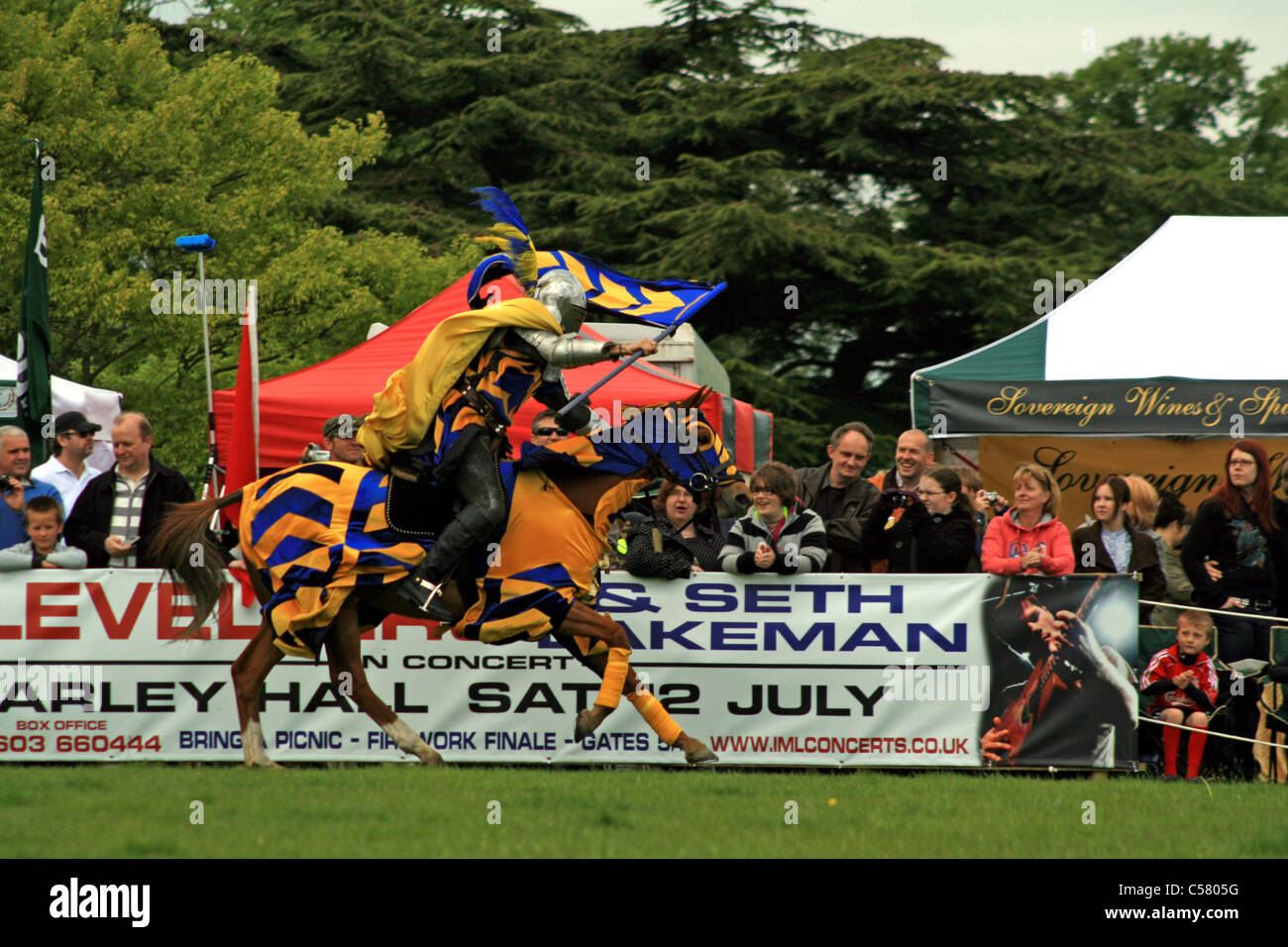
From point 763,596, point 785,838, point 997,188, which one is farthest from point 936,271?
point 785,838

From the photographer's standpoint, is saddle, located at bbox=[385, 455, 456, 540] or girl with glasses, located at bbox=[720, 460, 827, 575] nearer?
saddle, located at bbox=[385, 455, 456, 540]

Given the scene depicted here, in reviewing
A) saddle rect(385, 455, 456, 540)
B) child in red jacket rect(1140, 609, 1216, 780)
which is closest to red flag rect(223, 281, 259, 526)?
saddle rect(385, 455, 456, 540)

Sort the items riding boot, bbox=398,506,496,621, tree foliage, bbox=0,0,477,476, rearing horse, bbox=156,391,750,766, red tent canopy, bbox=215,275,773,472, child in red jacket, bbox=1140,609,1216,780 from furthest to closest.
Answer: tree foliage, bbox=0,0,477,476 < red tent canopy, bbox=215,275,773,472 < child in red jacket, bbox=1140,609,1216,780 < rearing horse, bbox=156,391,750,766 < riding boot, bbox=398,506,496,621

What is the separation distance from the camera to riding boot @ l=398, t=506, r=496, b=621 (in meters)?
8.09

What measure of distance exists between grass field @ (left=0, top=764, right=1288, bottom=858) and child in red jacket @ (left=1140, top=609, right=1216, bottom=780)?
525 mm

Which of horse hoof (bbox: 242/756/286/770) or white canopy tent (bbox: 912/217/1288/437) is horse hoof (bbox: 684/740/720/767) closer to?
horse hoof (bbox: 242/756/286/770)

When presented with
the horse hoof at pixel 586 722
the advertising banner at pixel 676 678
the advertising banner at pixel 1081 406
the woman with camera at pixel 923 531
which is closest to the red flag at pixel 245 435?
the advertising banner at pixel 676 678

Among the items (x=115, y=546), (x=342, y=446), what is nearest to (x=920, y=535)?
(x=342, y=446)

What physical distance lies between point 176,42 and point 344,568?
26335 mm

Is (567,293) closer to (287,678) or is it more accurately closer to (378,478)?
(378,478)

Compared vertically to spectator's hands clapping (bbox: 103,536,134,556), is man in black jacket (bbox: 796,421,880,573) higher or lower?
higher

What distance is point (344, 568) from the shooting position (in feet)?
27.1

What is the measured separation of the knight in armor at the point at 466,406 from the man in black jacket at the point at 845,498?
76.9 inches

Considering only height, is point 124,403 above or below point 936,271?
below
